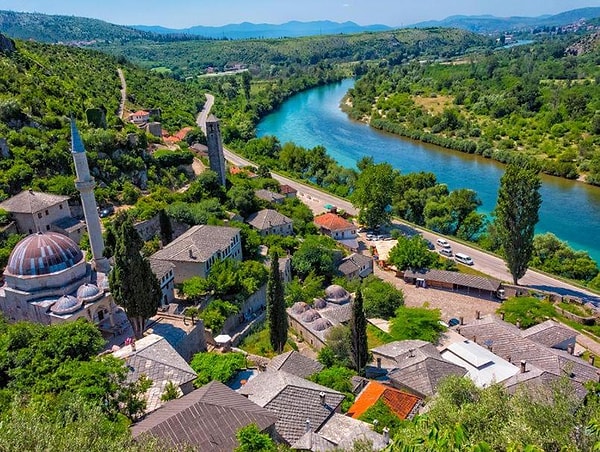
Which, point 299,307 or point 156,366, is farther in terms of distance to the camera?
point 299,307

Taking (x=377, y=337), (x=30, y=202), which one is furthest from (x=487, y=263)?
(x=30, y=202)

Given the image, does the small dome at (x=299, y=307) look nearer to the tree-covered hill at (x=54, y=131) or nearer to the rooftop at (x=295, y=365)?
the rooftop at (x=295, y=365)

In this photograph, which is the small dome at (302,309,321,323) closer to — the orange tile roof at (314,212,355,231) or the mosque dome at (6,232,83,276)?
the mosque dome at (6,232,83,276)

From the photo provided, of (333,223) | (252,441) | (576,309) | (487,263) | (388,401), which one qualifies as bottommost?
(487,263)

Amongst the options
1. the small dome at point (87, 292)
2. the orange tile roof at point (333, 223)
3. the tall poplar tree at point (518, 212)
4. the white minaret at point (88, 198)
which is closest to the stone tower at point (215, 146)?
the orange tile roof at point (333, 223)

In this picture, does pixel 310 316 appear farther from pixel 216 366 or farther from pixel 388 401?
pixel 388 401

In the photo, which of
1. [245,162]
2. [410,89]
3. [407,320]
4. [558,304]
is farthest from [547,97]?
[407,320]

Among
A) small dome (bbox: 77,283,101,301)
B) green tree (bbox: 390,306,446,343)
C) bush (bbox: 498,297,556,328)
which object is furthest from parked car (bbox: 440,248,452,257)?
small dome (bbox: 77,283,101,301)
